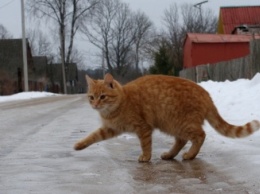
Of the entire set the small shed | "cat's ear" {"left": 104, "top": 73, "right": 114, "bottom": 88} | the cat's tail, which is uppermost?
the small shed

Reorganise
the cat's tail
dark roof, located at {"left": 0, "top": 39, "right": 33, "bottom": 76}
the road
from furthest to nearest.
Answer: dark roof, located at {"left": 0, "top": 39, "right": 33, "bottom": 76}
the cat's tail
the road

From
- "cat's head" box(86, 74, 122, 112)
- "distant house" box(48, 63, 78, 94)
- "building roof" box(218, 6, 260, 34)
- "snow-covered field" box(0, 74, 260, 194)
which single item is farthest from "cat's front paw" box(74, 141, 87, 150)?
"distant house" box(48, 63, 78, 94)

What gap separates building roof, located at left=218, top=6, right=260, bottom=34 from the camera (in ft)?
181

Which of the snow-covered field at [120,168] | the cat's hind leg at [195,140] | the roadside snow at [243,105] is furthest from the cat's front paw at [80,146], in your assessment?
the roadside snow at [243,105]

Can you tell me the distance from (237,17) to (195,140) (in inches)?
2011

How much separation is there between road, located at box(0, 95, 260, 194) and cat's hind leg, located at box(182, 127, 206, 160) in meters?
0.14

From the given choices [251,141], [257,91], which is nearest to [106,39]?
[257,91]

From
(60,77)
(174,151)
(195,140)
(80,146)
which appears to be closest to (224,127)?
(195,140)

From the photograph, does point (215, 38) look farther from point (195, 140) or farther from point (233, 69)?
point (195, 140)

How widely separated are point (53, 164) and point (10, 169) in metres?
0.55

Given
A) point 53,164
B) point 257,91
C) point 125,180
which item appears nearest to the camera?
point 125,180

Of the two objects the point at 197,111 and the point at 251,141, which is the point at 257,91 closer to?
the point at 251,141

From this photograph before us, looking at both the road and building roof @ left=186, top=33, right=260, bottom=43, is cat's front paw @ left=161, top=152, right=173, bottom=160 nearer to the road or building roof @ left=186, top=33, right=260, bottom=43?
the road

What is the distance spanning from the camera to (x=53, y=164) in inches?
250
